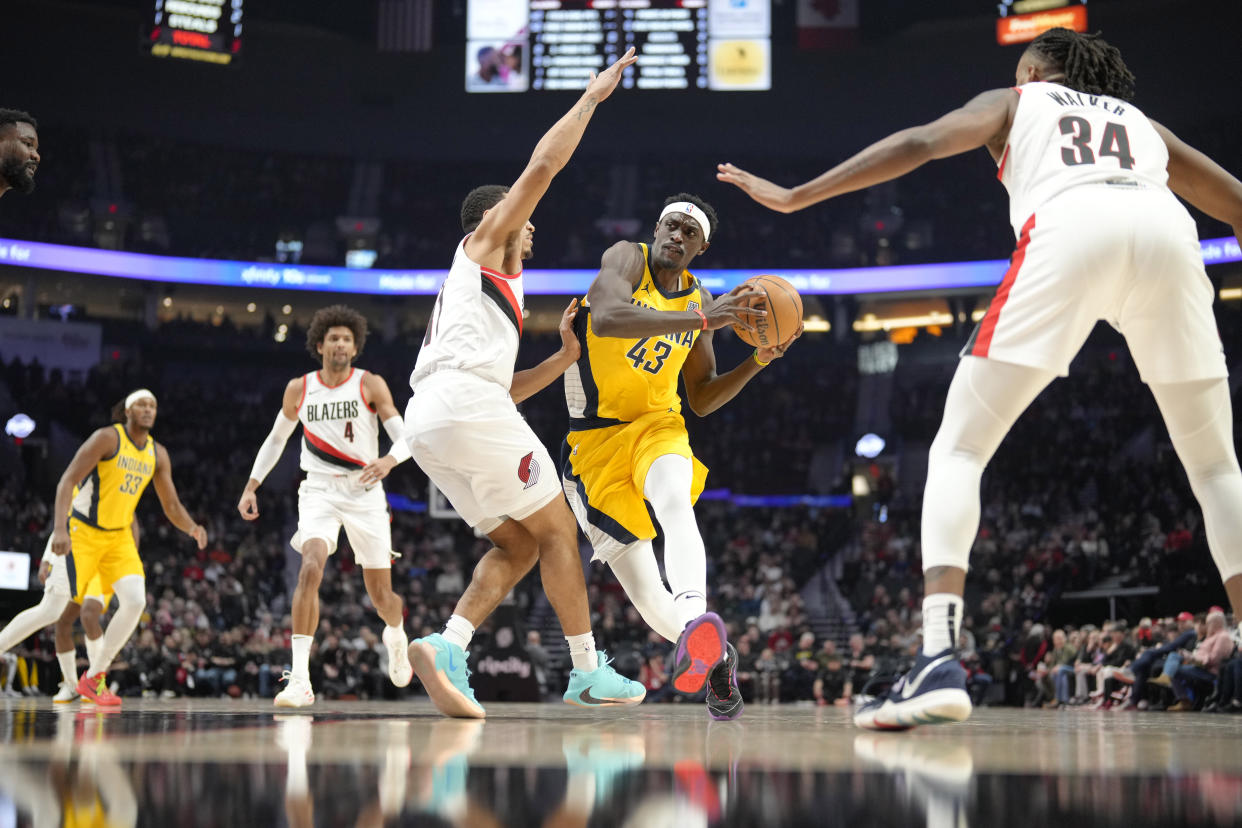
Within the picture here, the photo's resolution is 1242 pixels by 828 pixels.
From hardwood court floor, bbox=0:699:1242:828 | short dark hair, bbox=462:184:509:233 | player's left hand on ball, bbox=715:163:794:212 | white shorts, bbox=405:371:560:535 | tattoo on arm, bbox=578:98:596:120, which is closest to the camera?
hardwood court floor, bbox=0:699:1242:828

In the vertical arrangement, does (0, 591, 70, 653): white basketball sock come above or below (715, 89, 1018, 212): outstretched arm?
below

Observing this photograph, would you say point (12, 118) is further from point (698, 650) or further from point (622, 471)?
point (698, 650)

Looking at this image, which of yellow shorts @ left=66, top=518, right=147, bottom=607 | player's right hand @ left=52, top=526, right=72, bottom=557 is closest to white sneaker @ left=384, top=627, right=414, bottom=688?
yellow shorts @ left=66, top=518, right=147, bottom=607

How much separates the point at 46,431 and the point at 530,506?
23409 mm

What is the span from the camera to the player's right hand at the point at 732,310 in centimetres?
433

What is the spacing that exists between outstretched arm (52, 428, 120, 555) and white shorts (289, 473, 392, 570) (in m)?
1.69

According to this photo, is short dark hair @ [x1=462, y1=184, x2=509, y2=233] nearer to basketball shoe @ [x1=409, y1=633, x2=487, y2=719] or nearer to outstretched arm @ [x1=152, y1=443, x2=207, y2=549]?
basketball shoe @ [x1=409, y1=633, x2=487, y2=719]

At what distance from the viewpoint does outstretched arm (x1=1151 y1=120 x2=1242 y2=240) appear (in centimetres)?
346

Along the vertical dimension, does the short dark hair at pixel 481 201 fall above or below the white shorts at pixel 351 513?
above

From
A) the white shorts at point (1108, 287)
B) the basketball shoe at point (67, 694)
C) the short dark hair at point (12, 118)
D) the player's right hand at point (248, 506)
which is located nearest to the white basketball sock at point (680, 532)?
the white shorts at point (1108, 287)

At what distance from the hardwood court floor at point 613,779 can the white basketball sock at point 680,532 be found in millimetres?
1065

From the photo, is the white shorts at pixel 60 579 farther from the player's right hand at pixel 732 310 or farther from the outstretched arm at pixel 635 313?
the player's right hand at pixel 732 310

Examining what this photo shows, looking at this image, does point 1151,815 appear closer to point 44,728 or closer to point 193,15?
point 44,728

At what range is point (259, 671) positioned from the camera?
16062mm
